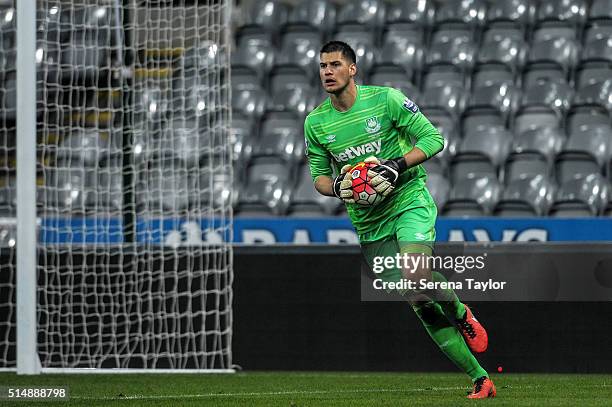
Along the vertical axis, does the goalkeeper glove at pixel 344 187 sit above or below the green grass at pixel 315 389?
above

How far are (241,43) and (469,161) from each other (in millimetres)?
3973

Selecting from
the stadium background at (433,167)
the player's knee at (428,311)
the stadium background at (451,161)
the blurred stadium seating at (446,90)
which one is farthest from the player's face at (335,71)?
the blurred stadium seating at (446,90)

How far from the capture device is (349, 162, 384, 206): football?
676cm

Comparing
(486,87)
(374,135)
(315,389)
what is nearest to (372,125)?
(374,135)

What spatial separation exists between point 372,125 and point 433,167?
17.9ft

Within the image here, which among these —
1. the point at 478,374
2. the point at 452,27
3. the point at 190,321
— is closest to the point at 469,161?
the point at 452,27

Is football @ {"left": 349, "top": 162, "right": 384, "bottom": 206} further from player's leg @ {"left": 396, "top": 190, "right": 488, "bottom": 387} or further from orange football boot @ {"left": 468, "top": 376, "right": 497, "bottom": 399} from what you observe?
orange football boot @ {"left": 468, "top": 376, "right": 497, "bottom": 399}

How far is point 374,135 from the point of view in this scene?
279 inches

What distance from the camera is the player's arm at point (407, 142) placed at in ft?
22.2

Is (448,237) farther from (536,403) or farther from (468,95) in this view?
(536,403)

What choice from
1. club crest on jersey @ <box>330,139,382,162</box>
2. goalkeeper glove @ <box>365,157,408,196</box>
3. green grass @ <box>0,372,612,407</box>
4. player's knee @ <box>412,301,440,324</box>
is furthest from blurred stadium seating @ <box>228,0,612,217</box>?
goalkeeper glove @ <box>365,157,408,196</box>

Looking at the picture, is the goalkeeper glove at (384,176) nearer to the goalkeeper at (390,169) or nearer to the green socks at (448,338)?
the goalkeeper at (390,169)

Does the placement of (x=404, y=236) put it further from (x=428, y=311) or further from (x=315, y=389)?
(x=315, y=389)

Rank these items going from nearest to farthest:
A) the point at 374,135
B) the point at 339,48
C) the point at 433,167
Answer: the point at 339,48, the point at 374,135, the point at 433,167
